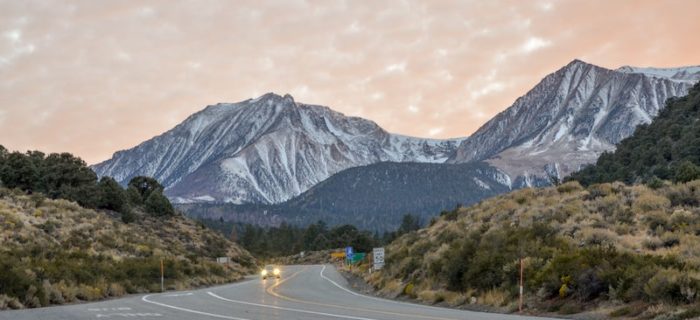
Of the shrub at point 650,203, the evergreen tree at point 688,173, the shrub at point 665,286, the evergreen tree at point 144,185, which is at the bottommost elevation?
the shrub at point 665,286

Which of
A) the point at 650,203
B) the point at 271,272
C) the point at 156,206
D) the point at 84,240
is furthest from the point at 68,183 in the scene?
the point at 650,203

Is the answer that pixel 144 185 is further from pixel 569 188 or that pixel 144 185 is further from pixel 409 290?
pixel 409 290

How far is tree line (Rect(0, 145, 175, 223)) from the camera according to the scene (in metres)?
67.0

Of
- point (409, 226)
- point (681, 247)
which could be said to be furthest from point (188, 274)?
point (409, 226)

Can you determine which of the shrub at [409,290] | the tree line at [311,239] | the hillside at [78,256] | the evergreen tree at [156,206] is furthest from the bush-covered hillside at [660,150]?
the evergreen tree at [156,206]

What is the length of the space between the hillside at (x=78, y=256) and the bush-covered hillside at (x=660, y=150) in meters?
48.3

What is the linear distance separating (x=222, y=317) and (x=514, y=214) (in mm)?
21450

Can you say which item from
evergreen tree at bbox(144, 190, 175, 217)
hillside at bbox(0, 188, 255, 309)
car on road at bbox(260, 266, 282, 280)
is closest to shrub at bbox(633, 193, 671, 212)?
hillside at bbox(0, 188, 255, 309)

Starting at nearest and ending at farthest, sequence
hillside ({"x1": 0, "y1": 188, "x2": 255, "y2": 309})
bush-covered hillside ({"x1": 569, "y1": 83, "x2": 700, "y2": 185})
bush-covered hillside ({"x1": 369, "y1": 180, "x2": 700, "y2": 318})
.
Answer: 1. bush-covered hillside ({"x1": 369, "y1": 180, "x2": 700, "y2": 318})
2. hillside ({"x1": 0, "y1": 188, "x2": 255, "y2": 309})
3. bush-covered hillside ({"x1": 569, "y1": 83, "x2": 700, "y2": 185})

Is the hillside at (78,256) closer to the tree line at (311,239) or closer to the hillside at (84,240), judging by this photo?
the hillside at (84,240)

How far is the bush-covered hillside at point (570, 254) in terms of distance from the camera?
19297mm

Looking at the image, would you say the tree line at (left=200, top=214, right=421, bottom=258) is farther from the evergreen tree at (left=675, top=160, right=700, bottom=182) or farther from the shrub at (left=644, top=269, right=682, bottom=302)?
the shrub at (left=644, top=269, right=682, bottom=302)

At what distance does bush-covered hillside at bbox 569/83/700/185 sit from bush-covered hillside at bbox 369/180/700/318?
39.5 metres

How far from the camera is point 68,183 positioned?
72.0 metres
